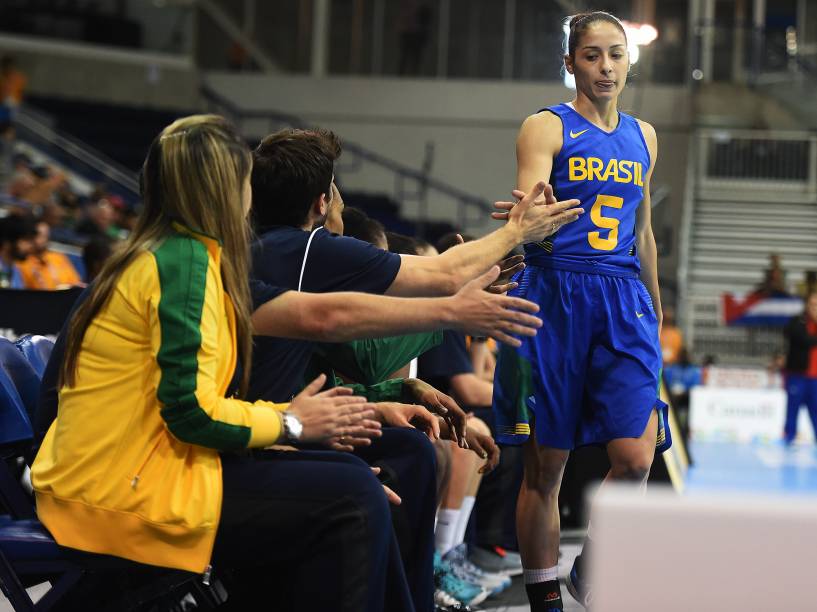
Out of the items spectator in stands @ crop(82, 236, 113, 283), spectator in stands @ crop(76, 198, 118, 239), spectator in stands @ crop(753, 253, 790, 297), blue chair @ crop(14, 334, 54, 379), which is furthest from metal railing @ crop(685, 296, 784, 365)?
blue chair @ crop(14, 334, 54, 379)

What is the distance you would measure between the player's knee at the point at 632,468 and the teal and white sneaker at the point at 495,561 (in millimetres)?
1627

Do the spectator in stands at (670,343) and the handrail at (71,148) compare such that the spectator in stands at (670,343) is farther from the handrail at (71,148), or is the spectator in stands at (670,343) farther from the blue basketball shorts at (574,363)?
the blue basketball shorts at (574,363)

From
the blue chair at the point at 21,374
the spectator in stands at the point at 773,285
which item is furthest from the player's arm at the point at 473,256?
the spectator in stands at the point at 773,285

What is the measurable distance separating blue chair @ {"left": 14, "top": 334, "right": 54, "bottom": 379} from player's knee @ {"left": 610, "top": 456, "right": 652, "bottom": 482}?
1540mm

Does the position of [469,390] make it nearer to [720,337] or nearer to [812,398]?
[812,398]

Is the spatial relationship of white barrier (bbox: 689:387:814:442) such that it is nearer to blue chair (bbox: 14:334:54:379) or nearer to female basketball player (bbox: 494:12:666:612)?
female basketball player (bbox: 494:12:666:612)

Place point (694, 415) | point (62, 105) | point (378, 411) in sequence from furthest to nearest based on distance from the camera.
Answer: point (62, 105) < point (694, 415) < point (378, 411)

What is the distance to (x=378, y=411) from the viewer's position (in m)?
3.14

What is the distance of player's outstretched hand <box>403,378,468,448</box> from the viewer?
3.16 m

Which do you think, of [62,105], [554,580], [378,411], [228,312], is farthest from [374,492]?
[62,105]

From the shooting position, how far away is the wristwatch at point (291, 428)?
235cm

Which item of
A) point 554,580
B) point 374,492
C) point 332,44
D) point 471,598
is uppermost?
point 332,44

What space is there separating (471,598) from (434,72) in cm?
1565

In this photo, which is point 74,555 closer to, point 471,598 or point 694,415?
point 471,598
